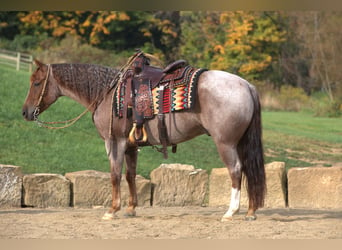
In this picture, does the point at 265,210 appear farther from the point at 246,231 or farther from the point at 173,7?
the point at 173,7

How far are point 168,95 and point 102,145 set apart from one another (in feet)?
13.6

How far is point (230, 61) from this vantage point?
12.0 metres

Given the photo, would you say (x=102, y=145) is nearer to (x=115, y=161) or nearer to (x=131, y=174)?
(x=131, y=174)

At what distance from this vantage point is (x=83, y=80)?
7414mm

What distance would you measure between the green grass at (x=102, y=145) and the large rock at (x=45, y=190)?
1721 mm

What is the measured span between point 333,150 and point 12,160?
486cm

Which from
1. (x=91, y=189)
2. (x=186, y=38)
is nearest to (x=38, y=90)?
(x=91, y=189)

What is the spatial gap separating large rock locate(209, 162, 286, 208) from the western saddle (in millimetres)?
1608

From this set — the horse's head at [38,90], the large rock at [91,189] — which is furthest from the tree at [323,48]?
the horse's head at [38,90]

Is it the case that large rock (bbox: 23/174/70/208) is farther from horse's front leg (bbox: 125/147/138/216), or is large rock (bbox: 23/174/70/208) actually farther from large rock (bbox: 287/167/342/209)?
large rock (bbox: 287/167/342/209)

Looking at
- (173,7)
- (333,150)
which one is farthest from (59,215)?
(333,150)

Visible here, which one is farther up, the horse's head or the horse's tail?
the horse's head

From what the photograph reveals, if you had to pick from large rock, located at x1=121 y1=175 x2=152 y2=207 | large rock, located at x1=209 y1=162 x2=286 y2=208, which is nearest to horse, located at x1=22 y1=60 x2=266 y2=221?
large rock, located at x1=121 y1=175 x2=152 y2=207

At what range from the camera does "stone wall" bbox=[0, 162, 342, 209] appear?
8328 millimetres
